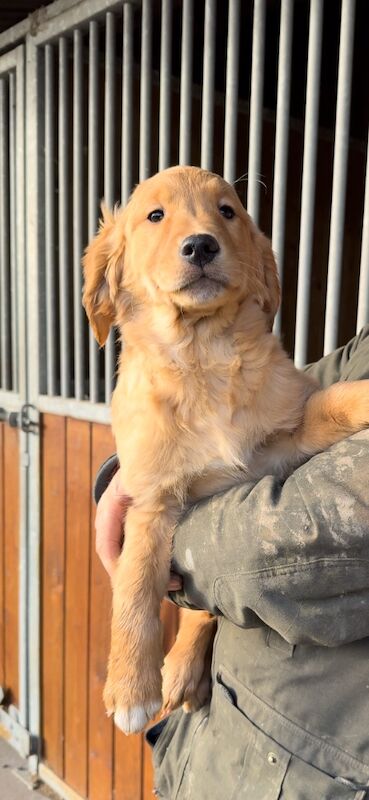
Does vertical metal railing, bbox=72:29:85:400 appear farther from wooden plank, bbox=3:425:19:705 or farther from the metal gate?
wooden plank, bbox=3:425:19:705

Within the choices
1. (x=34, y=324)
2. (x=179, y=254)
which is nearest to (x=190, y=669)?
(x=179, y=254)

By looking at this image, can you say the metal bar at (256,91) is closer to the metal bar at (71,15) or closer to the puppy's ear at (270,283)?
the puppy's ear at (270,283)

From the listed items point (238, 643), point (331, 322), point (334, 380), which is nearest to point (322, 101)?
point (331, 322)

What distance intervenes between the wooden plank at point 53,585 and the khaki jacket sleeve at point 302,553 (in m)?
1.92

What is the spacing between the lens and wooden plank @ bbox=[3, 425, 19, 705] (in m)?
3.35

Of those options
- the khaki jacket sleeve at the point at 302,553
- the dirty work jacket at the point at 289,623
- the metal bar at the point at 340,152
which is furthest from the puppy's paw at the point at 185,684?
the metal bar at the point at 340,152

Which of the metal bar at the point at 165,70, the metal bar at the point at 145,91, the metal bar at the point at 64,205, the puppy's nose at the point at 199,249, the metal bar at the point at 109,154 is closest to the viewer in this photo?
the puppy's nose at the point at 199,249

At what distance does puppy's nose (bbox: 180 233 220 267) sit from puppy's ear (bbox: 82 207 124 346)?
12.4 inches

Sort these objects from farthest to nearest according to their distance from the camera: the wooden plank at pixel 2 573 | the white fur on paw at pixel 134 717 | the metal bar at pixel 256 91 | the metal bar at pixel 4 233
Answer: the wooden plank at pixel 2 573 → the metal bar at pixel 4 233 → the metal bar at pixel 256 91 → the white fur on paw at pixel 134 717

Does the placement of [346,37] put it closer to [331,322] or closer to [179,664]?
[331,322]

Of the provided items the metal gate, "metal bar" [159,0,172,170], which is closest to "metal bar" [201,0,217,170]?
the metal gate

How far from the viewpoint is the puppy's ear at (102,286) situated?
5.67ft

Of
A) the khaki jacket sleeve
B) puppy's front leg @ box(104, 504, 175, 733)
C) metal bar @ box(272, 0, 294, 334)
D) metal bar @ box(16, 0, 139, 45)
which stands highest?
metal bar @ box(16, 0, 139, 45)

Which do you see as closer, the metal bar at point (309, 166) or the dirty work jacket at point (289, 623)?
the dirty work jacket at point (289, 623)
